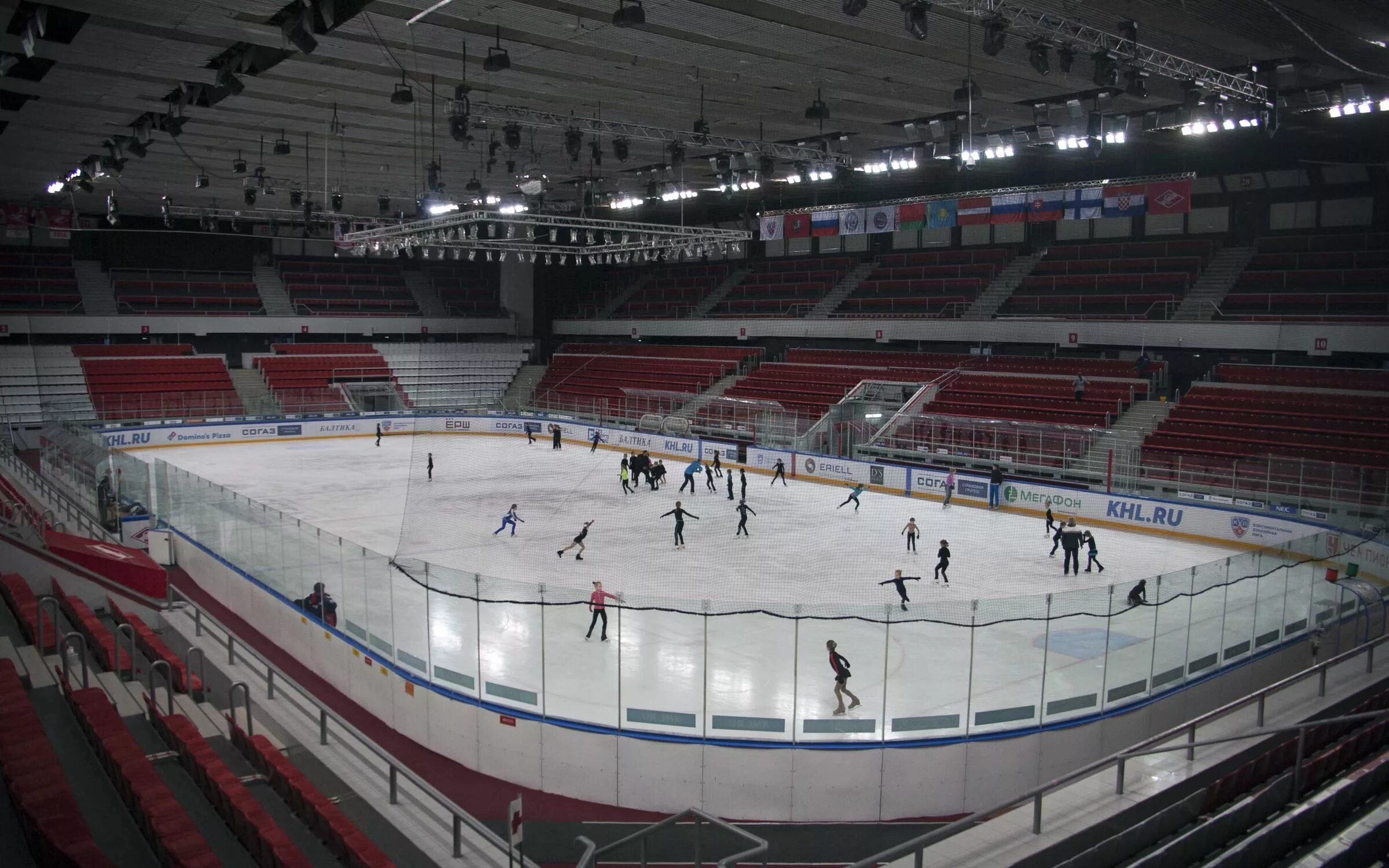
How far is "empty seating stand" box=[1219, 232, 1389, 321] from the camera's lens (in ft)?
92.7

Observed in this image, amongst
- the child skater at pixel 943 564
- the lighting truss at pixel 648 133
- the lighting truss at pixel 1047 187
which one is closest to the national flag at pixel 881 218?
the lighting truss at pixel 1047 187

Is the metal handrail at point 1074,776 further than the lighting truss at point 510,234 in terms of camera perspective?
No

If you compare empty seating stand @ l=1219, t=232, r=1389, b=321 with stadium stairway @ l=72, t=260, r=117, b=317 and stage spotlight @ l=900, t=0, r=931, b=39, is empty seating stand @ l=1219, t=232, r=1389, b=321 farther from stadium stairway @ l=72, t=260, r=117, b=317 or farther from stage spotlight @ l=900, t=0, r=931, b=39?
stadium stairway @ l=72, t=260, r=117, b=317

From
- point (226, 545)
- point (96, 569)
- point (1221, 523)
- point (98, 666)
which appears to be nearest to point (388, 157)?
point (226, 545)

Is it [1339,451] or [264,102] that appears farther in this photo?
[1339,451]

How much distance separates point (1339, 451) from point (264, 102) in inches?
1049

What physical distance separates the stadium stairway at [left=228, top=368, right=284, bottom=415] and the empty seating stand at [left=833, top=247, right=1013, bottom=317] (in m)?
25.3

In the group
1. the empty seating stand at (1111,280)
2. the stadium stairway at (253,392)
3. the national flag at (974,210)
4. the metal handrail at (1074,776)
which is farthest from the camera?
the stadium stairway at (253,392)

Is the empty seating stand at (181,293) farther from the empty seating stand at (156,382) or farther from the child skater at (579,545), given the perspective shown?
the child skater at (579,545)

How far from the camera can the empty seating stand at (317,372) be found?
43.4 meters

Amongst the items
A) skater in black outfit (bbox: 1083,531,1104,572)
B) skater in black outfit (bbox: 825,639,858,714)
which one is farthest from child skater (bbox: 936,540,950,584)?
skater in black outfit (bbox: 825,639,858,714)

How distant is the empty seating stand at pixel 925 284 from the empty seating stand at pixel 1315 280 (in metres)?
10.1

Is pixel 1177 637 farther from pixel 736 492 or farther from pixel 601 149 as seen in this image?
pixel 601 149

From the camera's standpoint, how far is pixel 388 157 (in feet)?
97.3
